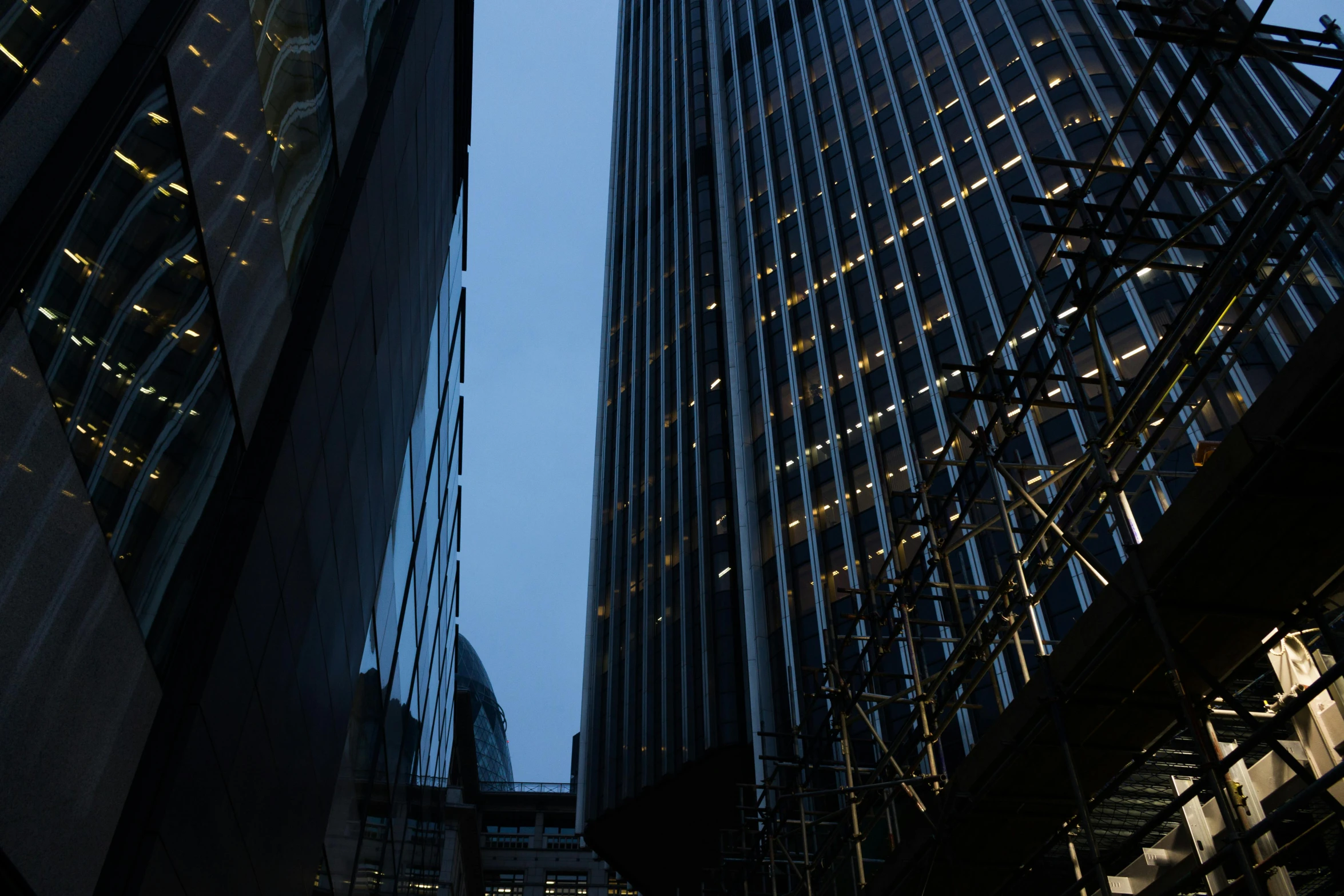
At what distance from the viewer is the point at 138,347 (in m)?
8.35

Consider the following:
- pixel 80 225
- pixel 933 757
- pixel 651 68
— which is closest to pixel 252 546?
pixel 80 225

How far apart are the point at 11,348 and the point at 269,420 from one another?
537cm

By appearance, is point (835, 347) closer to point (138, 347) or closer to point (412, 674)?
point (412, 674)

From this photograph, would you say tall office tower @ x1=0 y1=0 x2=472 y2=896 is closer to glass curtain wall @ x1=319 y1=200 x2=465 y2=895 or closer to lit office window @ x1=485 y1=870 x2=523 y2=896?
glass curtain wall @ x1=319 y1=200 x2=465 y2=895

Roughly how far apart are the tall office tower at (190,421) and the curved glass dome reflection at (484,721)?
12000 cm

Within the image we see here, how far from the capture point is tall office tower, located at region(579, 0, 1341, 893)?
131 feet

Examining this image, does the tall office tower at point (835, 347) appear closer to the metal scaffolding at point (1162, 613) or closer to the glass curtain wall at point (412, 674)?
the metal scaffolding at point (1162, 613)

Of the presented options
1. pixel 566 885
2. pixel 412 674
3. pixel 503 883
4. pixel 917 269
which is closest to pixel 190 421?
pixel 412 674

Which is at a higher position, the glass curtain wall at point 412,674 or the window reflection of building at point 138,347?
the glass curtain wall at point 412,674

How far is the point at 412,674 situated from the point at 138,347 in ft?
61.0

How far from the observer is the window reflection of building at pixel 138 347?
284 inches

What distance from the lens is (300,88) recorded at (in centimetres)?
1237

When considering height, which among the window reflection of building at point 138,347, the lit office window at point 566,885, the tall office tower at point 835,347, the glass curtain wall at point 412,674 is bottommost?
the window reflection of building at point 138,347

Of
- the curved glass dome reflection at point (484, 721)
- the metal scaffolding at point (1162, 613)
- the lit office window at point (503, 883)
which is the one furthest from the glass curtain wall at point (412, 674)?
the curved glass dome reflection at point (484, 721)
